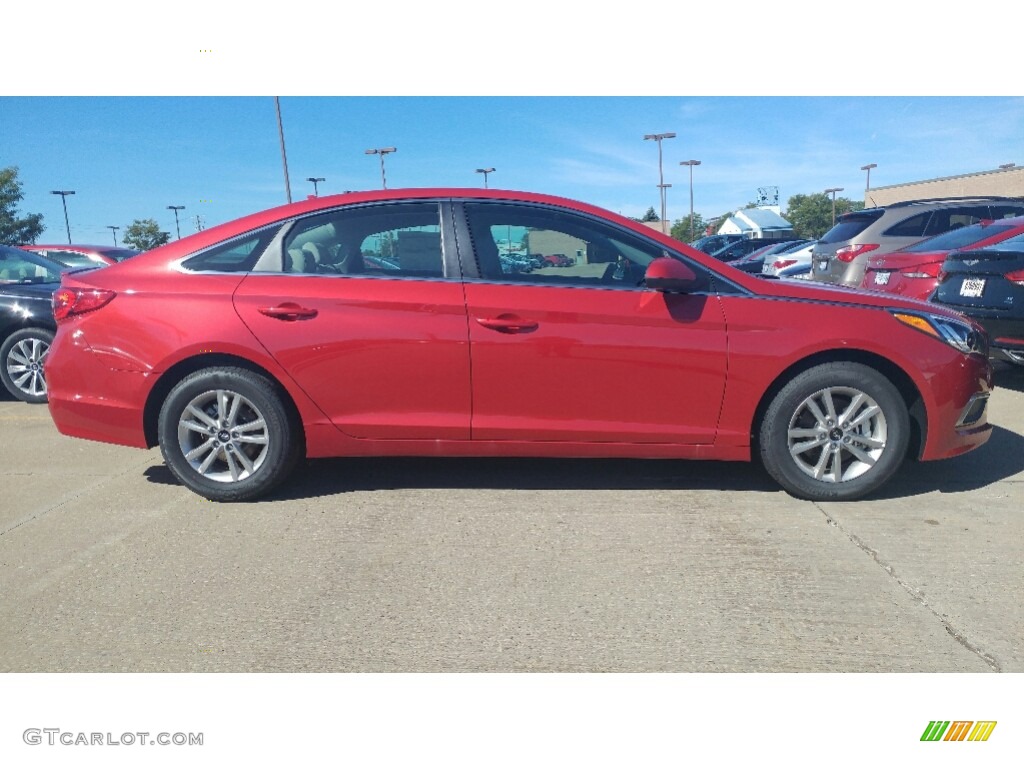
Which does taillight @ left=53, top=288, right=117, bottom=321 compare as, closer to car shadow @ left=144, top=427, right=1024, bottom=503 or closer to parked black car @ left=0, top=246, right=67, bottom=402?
car shadow @ left=144, top=427, right=1024, bottom=503

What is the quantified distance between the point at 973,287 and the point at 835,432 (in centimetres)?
322

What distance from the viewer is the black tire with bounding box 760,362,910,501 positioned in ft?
11.8

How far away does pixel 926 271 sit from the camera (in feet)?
22.7

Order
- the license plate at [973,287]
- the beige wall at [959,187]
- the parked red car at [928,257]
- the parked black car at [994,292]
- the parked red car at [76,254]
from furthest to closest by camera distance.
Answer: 1. the beige wall at [959,187]
2. the parked red car at [76,254]
3. the parked red car at [928,257]
4. the license plate at [973,287]
5. the parked black car at [994,292]

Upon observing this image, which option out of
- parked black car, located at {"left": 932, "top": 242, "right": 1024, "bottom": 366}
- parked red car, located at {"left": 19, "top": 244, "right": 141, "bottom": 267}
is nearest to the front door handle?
parked black car, located at {"left": 932, "top": 242, "right": 1024, "bottom": 366}

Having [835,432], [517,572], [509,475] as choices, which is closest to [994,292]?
[835,432]

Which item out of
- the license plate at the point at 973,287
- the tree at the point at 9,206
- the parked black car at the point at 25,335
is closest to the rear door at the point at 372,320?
the parked black car at the point at 25,335

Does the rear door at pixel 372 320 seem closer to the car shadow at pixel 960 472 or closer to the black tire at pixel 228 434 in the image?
the black tire at pixel 228 434

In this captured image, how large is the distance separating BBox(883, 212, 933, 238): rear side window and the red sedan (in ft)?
19.9

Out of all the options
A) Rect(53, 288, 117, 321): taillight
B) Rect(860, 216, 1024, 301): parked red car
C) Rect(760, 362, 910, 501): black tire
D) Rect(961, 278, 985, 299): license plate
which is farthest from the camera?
Rect(860, 216, 1024, 301): parked red car

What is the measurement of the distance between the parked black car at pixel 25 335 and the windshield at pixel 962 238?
8213mm

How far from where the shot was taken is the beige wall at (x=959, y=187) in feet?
136
